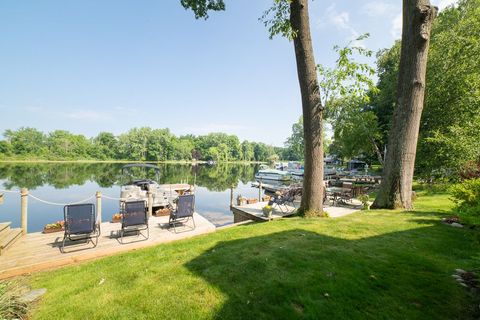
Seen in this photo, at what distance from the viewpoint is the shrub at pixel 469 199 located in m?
2.98

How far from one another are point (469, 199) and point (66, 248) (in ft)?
29.4

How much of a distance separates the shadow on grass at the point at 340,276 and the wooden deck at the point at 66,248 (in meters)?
2.70

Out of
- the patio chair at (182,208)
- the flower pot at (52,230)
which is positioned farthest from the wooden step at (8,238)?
the patio chair at (182,208)

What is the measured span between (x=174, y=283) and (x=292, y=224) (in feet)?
12.9

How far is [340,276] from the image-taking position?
3.15m

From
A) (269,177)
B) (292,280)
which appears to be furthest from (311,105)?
(269,177)

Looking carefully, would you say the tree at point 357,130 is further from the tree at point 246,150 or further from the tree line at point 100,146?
the tree at point 246,150

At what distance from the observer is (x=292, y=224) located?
20.3 ft

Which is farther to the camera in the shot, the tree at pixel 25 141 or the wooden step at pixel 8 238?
the tree at pixel 25 141

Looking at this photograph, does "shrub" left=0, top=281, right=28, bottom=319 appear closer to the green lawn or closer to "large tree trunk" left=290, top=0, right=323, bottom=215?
the green lawn

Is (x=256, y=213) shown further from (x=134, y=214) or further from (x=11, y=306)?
(x=11, y=306)

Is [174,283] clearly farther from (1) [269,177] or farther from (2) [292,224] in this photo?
(1) [269,177]

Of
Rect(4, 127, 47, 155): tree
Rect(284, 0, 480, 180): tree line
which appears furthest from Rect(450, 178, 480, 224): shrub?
Rect(4, 127, 47, 155): tree

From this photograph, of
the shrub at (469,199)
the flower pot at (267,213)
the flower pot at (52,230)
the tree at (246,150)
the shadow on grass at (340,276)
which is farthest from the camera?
the tree at (246,150)
